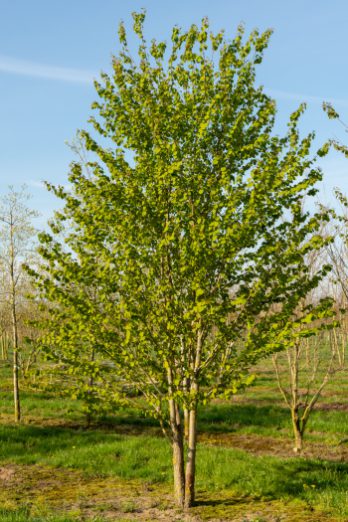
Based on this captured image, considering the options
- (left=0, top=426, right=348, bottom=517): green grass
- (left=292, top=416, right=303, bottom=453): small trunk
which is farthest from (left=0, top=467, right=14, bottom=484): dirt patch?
(left=292, top=416, right=303, bottom=453): small trunk

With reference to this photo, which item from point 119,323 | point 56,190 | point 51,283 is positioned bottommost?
point 119,323

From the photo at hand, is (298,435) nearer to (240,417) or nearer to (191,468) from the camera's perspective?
(240,417)

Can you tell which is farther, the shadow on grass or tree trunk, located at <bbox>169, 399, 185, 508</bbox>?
the shadow on grass

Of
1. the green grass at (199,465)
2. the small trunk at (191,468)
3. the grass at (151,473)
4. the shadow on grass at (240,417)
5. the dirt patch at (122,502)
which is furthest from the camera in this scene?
the shadow on grass at (240,417)

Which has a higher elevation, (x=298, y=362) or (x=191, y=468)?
(x=298, y=362)

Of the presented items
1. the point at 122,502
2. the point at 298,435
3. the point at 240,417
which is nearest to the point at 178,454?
the point at 122,502

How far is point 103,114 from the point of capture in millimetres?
8734

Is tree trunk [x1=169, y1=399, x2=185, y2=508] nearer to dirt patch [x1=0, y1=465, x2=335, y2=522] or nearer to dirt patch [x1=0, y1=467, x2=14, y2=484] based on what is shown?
Answer: dirt patch [x1=0, y1=465, x2=335, y2=522]

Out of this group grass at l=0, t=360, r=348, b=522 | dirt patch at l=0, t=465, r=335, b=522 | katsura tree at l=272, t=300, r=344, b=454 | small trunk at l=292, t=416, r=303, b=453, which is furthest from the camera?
small trunk at l=292, t=416, r=303, b=453

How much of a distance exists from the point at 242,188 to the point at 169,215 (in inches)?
55.5

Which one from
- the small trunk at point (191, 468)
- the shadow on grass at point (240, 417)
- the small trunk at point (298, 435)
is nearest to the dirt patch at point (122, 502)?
the small trunk at point (191, 468)

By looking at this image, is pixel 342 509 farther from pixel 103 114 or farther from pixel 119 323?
pixel 103 114

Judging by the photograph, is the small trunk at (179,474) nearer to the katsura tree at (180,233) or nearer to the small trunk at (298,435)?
the katsura tree at (180,233)

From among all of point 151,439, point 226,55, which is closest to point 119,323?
point 226,55
